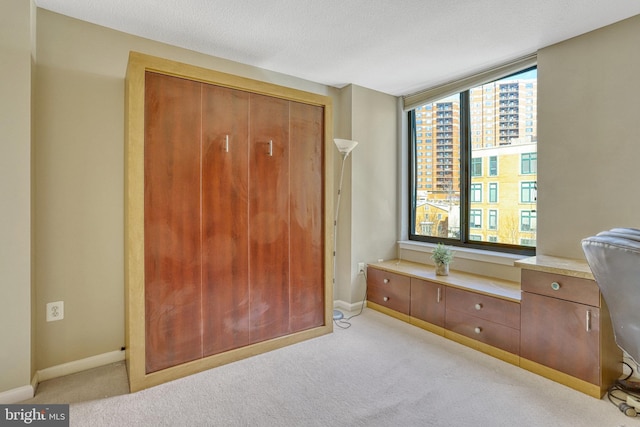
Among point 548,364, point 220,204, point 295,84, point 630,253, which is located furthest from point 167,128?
point 548,364

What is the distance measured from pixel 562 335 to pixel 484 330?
55cm

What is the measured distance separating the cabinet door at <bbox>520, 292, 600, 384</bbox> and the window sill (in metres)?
0.69

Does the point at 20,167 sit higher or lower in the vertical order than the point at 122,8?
lower

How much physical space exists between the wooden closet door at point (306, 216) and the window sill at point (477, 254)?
1.31 meters

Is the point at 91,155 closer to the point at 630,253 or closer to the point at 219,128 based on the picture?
the point at 219,128

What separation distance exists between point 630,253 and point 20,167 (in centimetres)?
310

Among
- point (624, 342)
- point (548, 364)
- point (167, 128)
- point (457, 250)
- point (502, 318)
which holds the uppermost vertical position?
point (167, 128)

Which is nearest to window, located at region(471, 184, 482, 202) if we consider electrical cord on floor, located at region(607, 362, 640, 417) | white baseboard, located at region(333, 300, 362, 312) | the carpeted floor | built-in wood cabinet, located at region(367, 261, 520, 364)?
built-in wood cabinet, located at region(367, 261, 520, 364)

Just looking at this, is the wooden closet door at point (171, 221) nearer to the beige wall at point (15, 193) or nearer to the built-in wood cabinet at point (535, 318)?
the beige wall at point (15, 193)

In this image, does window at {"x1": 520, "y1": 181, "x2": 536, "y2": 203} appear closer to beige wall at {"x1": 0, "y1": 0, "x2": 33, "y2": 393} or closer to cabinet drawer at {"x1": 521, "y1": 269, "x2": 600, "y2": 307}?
cabinet drawer at {"x1": 521, "y1": 269, "x2": 600, "y2": 307}

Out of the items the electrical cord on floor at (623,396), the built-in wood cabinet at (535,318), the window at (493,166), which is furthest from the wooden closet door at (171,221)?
the window at (493,166)

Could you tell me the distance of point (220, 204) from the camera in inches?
94.0

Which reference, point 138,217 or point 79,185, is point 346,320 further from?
point 79,185

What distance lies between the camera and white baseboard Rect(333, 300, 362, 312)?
353cm
